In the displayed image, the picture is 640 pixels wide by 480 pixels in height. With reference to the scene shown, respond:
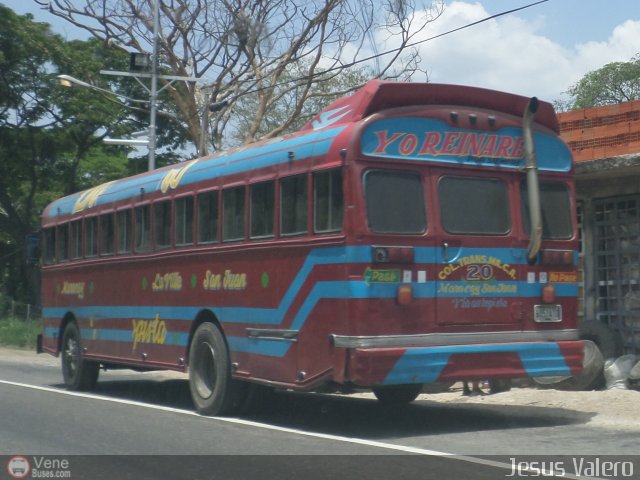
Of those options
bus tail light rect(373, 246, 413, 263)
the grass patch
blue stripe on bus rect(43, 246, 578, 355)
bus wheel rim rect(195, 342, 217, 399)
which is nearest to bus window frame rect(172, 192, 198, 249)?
blue stripe on bus rect(43, 246, 578, 355)

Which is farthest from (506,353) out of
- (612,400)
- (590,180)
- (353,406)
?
(590,180)

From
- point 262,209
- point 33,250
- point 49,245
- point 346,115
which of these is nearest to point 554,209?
point 346,115

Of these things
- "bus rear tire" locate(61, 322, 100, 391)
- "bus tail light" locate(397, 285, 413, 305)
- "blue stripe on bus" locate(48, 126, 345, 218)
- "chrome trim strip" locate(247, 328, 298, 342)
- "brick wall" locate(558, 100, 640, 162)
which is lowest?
"bus rear tire" locate(61, 322, 100, 391)

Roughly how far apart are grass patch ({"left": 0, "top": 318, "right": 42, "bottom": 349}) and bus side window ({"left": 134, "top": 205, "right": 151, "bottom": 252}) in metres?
17.1

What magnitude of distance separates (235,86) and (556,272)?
2102 centimetres

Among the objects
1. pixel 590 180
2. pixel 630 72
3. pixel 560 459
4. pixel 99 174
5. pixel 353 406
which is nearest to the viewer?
pixel 560 459

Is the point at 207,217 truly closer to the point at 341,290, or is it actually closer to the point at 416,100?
the point at 341,290

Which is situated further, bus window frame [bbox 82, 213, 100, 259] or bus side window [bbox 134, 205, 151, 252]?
bus window frame [bbox 82, 213, 100, 259]

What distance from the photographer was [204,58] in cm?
2998

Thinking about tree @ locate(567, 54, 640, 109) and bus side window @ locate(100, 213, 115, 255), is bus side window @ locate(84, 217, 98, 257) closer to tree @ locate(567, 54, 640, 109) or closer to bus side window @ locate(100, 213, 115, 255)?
bus side window @ locate(100, 213, 115, 255)

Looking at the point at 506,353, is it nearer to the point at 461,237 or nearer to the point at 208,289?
the point at 461,237

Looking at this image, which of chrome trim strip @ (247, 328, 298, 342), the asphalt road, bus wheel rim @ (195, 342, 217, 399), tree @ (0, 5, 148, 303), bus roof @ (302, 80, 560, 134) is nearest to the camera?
the asphalt road

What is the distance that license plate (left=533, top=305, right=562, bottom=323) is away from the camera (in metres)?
10.2

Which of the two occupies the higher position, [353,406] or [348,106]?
[348,106]
